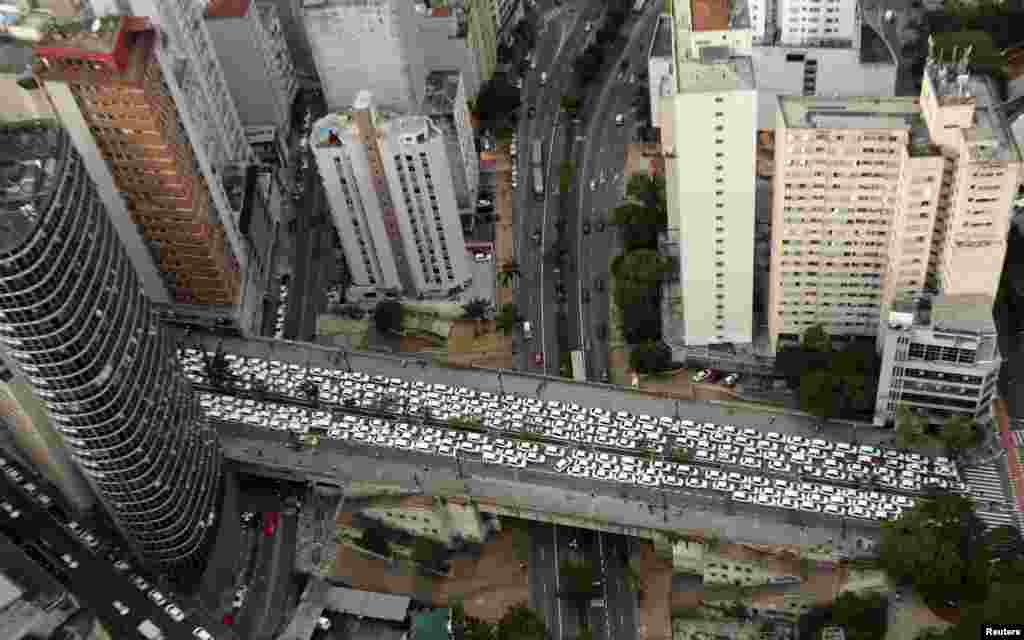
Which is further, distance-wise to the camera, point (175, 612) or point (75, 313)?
point (175, 612)

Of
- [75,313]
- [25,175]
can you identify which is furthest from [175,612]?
[25,175]

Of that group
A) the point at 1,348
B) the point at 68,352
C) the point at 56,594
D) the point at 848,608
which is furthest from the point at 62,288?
the point at 848,608

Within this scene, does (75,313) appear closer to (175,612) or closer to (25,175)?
(25,175)

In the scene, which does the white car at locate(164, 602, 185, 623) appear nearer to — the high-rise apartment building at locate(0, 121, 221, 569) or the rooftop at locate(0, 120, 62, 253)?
the high-rise apartment building at locate(0, 121, 221, 569)

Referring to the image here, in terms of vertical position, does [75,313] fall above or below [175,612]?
above

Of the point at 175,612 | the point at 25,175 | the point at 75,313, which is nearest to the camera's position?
the point at 75,313

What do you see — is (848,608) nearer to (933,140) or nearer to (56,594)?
(933,140)

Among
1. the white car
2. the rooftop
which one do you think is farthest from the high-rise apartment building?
the white car
